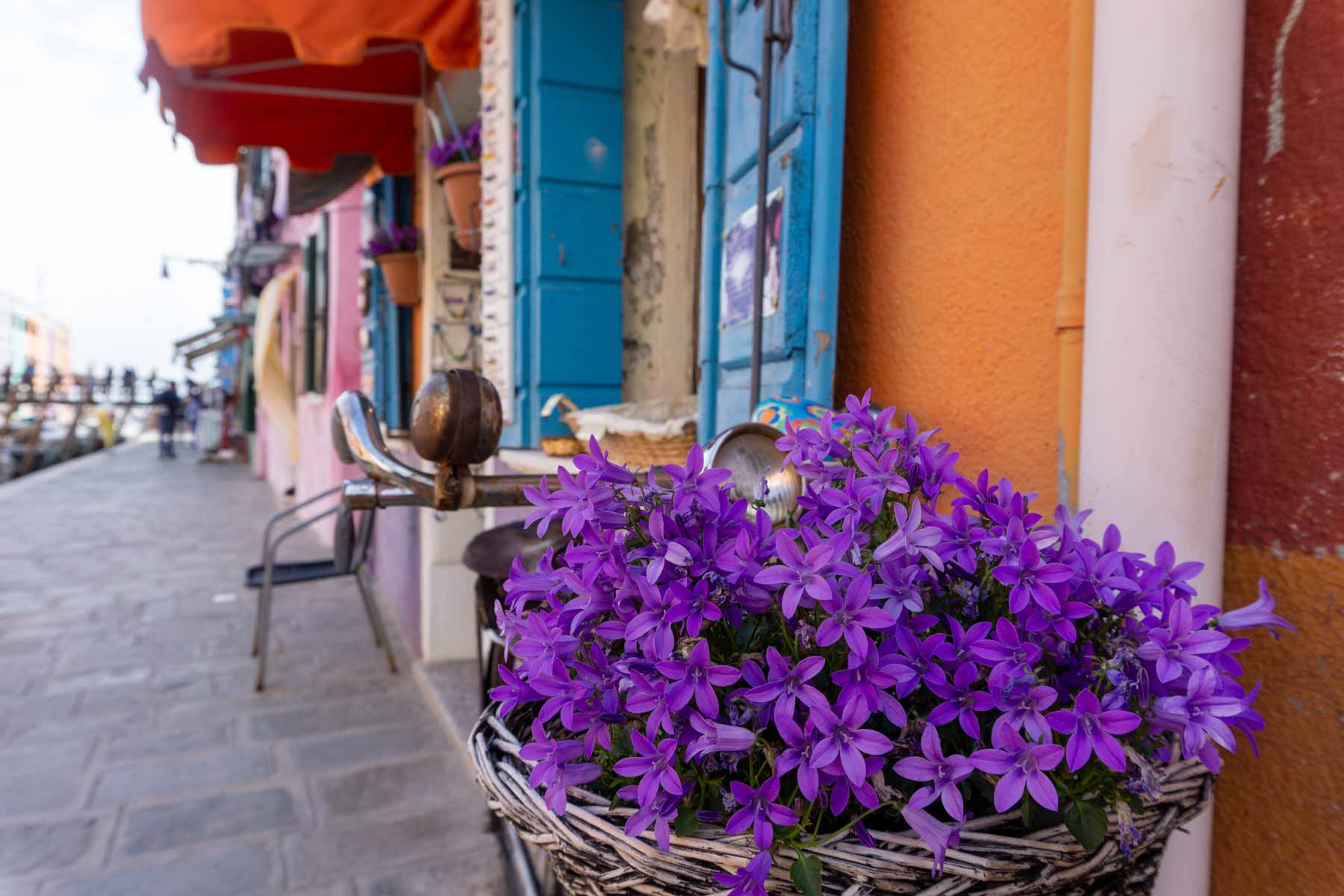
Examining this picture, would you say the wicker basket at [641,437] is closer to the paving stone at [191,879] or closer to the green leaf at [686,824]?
the green leaf at [686,824]

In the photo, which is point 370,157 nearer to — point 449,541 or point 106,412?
point 449,541

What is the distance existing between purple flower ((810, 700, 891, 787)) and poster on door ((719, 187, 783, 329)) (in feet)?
3.28

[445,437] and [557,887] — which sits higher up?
[445,437]

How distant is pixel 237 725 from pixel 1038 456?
3.53 m

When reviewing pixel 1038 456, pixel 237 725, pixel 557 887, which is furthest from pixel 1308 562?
pixel 237 725

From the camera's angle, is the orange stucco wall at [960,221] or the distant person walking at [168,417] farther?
the distant person walking at [168,417]

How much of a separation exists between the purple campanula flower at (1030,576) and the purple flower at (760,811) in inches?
7.3

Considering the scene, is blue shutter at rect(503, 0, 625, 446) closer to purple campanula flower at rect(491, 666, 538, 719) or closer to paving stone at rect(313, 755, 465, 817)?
paving stone at rect(313, 755, 465, 817)

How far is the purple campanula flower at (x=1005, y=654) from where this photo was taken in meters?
0.50

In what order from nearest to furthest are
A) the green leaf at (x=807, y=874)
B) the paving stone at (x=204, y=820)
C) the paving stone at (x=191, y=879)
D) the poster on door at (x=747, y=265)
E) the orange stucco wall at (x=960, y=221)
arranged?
1. the green leaf at (x=807, y=874)
2. the orange stucco wall at (x=960, y=221)
3. the poster on door at (x=747, y=265)
4. the paving stone at (x=191, y=879)
5. the paving stone at (x=204, y=820)

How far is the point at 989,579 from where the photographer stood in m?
0.58

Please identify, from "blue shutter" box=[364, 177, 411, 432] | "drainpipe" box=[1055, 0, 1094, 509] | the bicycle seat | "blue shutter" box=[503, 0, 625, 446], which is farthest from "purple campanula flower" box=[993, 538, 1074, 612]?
"blue shutter" box=[364, 177, 411, 432]

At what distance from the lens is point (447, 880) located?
249cm

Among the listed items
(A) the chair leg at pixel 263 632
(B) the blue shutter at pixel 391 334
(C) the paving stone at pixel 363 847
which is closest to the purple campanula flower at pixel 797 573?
(C) the paving stone at pixel 363 847
